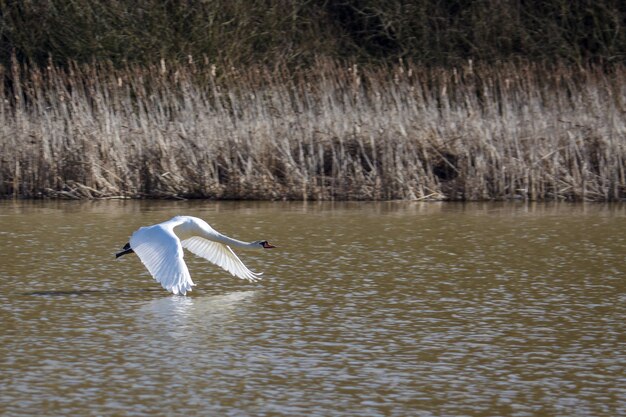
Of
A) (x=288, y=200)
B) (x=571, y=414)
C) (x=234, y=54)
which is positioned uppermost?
(x=234, y=54)

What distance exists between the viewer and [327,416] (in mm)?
4293

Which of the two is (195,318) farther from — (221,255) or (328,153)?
(328,153)

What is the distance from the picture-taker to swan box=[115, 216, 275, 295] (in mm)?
6297

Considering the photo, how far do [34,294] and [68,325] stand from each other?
2.78 ft

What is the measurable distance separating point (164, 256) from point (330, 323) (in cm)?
102

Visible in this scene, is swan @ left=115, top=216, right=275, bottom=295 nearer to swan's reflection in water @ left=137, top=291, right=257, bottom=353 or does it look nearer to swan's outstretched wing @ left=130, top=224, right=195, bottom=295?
swan's outstretched wing @ left=130, top=224, right=195, bottom=295

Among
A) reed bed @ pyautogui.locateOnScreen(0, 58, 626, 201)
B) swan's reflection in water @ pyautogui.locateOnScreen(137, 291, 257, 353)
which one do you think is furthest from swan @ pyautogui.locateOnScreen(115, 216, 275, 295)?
reed bed @ pyautogui.locateOnScreen(0, 58, 626, 201)

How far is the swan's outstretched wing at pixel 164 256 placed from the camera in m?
6.26

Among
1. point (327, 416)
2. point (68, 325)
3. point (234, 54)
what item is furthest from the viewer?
point (234, 54)

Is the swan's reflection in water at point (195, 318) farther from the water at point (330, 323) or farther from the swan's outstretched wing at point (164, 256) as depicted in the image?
the swan's outstretched wing at point (164, 256)

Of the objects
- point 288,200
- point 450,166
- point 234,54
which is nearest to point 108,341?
point 288,200

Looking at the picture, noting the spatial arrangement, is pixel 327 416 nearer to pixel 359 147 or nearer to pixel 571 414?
pixel 571 414

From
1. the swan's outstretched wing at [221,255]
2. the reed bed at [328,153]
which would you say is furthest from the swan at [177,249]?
the reed bed at [328,153]

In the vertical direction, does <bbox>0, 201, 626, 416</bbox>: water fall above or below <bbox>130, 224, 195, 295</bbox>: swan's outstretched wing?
below
